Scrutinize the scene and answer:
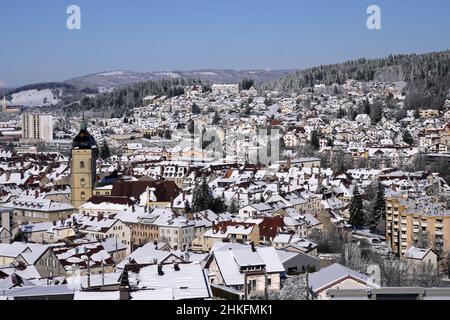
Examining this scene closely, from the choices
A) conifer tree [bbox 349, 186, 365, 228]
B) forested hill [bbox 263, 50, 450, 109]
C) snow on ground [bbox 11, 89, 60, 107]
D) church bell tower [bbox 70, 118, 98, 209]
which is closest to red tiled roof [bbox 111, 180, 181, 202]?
church bell tower [bbox 70, 118, 98, 209]

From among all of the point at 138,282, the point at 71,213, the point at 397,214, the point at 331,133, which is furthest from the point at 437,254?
the point at 331,133

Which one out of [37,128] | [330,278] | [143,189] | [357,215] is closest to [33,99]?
[37,128]

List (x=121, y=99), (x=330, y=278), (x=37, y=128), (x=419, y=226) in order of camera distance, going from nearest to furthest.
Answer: (x=330, y=278) < (x=419, y=226) < (x=37, y=128) < (x=121, y=99)

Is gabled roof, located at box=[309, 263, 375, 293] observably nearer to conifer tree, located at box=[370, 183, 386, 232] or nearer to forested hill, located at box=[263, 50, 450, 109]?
conifer tree, located at box=[370, 183, 386, 232]

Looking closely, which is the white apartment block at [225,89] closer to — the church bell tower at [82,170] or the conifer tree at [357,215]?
the church bell tower at [82,170]

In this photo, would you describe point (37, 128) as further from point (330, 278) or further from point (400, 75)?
point (330, 278)
